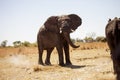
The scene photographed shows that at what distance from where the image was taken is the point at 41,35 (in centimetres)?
1677

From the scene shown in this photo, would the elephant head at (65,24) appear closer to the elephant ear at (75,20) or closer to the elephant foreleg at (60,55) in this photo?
the elephant ear at (75,20)

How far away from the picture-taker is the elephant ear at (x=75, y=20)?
49.6 feet

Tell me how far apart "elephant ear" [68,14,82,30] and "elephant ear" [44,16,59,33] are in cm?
87

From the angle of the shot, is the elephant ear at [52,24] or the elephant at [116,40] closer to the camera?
the elephant at [116,40]

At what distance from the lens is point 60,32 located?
14562 millimetres

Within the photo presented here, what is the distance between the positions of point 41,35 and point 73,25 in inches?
96.8

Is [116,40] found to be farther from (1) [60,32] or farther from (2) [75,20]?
(2) [75,20]

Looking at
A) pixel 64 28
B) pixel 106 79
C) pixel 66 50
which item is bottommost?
pixel 106 79

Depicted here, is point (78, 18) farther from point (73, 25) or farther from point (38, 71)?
point (38, 71)

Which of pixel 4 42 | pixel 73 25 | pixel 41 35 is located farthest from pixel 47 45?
pixel 4 42

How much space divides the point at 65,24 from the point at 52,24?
5.23 ft

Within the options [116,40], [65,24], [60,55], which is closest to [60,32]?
[65,24]

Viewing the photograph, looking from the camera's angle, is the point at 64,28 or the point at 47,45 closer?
the point at 64,28

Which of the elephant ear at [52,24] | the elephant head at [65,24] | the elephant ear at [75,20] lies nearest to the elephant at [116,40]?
the elephant head at [65,24]
